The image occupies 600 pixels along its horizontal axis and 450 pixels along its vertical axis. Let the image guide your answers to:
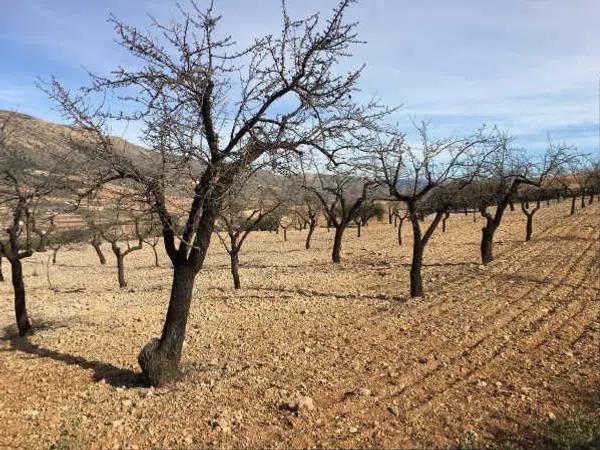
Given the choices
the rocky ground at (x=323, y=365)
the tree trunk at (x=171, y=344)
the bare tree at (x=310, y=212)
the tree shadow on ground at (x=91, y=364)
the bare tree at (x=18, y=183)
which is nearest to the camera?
the rocky ground at (x=323, y=365)

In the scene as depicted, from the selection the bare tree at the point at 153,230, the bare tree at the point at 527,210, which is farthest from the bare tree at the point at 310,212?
the bare tree at the point at 527,210

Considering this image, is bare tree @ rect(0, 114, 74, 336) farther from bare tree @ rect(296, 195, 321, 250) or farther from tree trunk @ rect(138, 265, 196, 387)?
bare tree @ rect(296, 195, 321, 250)

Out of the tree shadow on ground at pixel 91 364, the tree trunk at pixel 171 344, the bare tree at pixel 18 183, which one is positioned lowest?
the tree shadow on ground at pixel 91 364

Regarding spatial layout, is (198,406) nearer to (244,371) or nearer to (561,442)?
(244,371)

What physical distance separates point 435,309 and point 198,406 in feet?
18.7

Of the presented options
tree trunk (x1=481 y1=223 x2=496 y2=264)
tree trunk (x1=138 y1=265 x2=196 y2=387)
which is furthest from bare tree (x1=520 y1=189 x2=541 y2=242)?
tree trunk (x1=138 y1=265 x2=196 y2=387)

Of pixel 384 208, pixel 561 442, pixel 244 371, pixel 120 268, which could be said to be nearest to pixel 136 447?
pixel 244 371

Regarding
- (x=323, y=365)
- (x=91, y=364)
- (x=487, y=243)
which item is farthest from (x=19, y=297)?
(x=487, y=243)

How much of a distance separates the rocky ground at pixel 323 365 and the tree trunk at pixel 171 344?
0.60 feet

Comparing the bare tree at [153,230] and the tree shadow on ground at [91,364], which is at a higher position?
the bare tree at [153,230]

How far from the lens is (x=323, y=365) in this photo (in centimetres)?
712

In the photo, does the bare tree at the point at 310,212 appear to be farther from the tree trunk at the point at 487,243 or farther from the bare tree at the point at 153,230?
the tree trunk at the point at 487,243

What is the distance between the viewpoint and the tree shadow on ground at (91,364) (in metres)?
6.77

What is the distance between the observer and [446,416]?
17.6 ft
